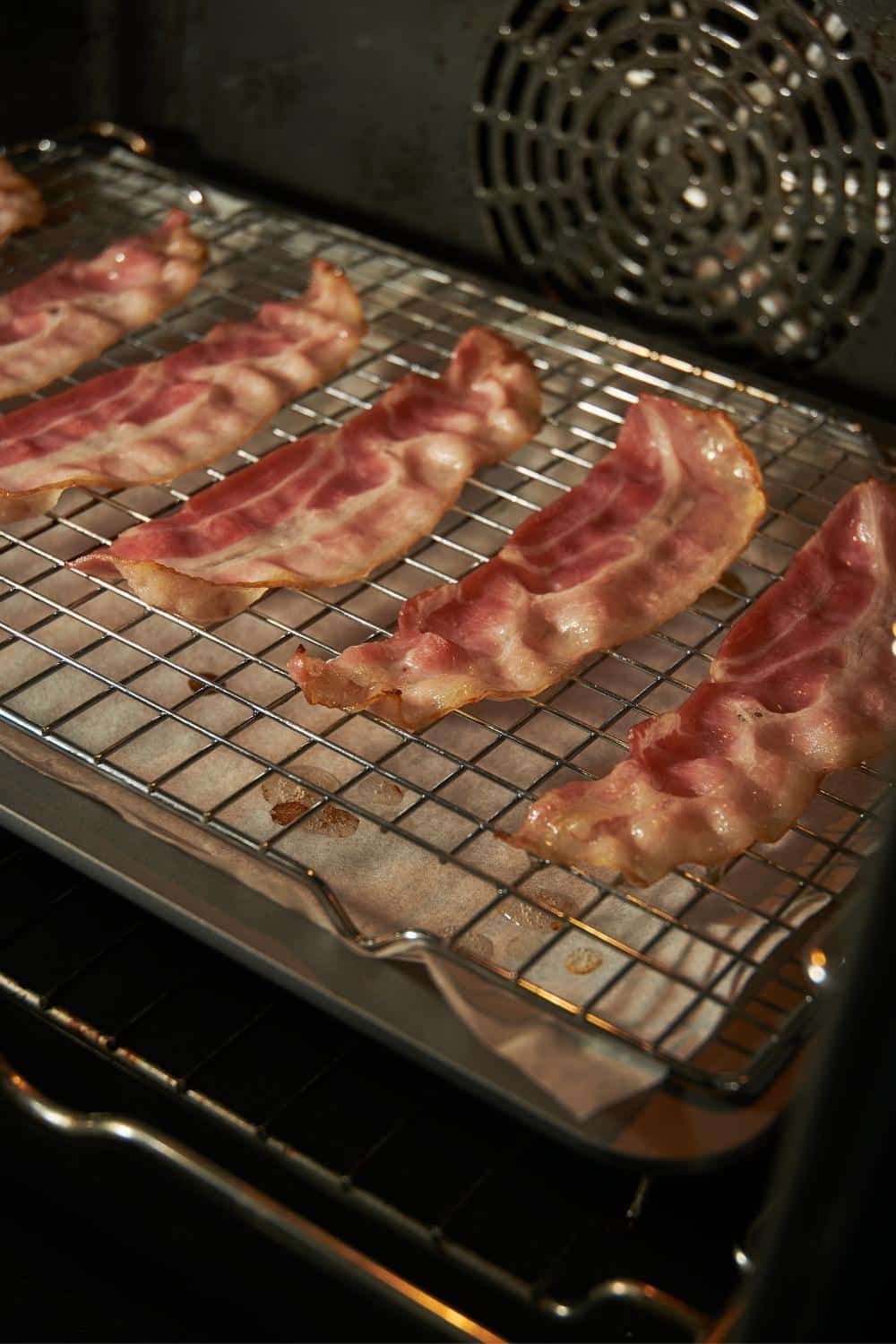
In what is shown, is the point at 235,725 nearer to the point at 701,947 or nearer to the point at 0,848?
the point at 0,848

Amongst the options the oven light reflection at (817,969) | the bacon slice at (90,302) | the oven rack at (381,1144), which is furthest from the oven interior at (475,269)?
the bacon slice at (90,302)

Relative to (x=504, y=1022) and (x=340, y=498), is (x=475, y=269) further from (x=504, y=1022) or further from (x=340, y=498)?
(x=504, y=1022)

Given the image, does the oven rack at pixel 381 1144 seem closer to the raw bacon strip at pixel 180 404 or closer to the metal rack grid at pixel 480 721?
the metal rack grid at pixel 480 721

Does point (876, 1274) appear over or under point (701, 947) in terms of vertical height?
over

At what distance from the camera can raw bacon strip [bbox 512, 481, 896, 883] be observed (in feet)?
3.89

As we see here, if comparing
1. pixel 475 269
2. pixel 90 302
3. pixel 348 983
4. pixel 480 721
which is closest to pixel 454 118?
pixel 475 269

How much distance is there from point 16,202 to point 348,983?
1.26 metres

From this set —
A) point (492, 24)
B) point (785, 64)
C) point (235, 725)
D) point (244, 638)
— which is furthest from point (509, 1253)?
point (492, 24)

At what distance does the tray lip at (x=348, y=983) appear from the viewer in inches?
39.9

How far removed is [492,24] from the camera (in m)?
1.79

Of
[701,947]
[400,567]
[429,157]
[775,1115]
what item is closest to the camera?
[775,1115]

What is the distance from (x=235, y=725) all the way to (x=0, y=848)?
0.70 feet

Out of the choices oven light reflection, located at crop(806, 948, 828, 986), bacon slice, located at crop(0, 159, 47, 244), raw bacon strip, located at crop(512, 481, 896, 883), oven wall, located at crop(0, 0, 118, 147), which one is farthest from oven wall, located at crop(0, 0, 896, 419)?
oven light reflection, located at crop(806, 948, 828, 986)

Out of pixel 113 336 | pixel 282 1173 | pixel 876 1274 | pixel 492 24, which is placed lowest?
pixel 282 1173
